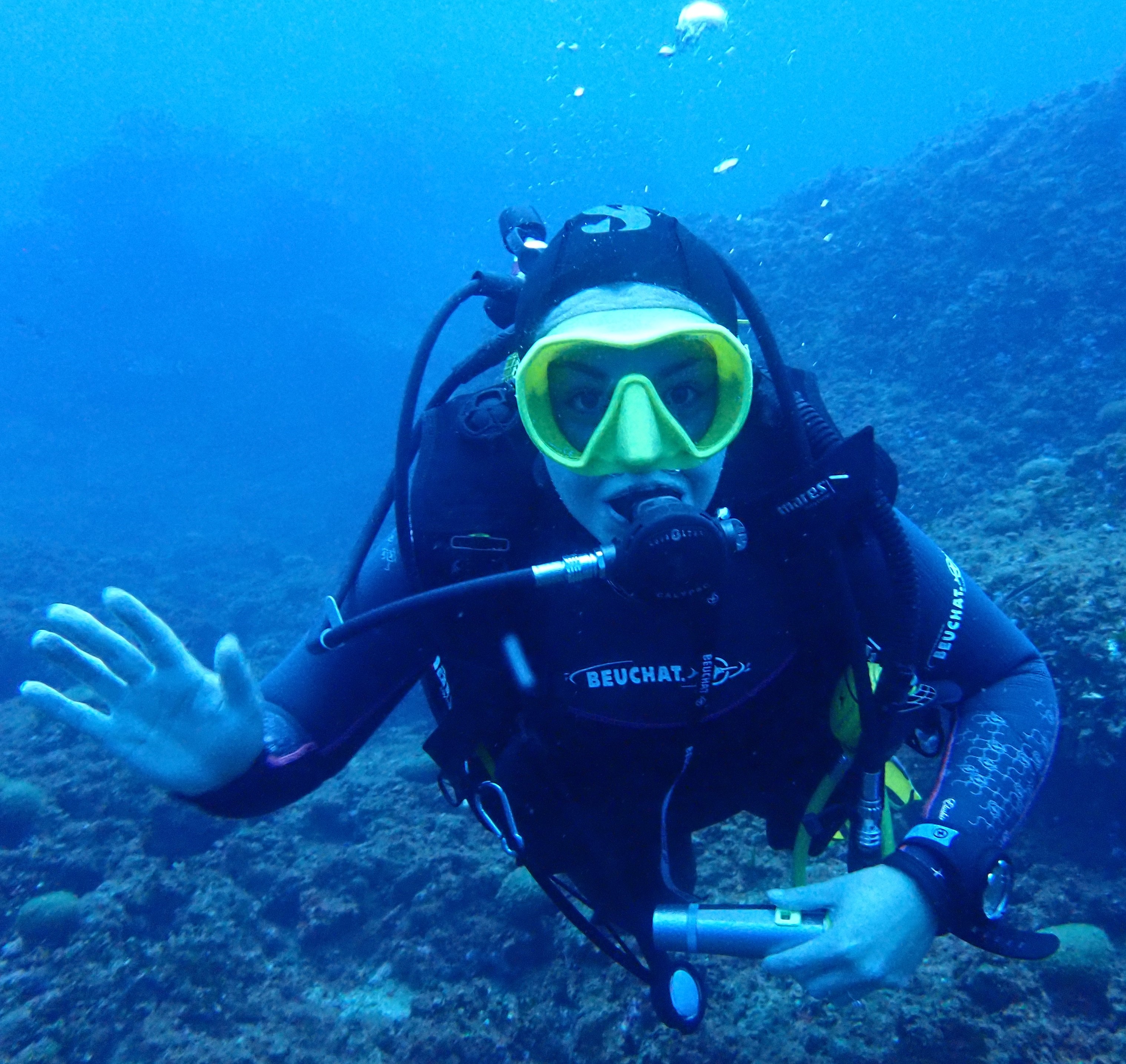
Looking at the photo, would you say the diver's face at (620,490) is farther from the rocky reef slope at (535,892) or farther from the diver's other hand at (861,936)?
the rocky reef slope at (535,892)

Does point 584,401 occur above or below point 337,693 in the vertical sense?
above

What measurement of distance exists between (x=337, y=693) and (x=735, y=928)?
57.6 inches

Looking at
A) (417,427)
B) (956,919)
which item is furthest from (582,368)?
(956,919)

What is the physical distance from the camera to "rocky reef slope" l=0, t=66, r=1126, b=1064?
3121 mm

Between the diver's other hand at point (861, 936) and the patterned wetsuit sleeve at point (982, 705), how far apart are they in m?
0.27

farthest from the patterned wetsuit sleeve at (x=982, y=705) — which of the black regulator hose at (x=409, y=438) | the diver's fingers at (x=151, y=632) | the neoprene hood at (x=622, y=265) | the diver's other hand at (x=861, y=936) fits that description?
the diver's fingers at (x=151, y=632)

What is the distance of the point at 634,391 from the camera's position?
186cm

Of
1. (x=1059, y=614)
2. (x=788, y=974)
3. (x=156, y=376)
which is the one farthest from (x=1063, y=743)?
(x=156, y=376)

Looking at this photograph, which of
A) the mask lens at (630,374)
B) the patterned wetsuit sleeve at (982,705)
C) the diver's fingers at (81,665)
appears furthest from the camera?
the mask lens at (630,374)

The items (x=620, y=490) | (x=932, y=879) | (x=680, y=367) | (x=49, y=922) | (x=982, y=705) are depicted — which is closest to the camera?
(x=932, y=879)

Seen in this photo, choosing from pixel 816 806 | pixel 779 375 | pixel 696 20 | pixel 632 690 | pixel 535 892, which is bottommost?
pixel 535 892

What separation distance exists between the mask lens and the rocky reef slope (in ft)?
9.66

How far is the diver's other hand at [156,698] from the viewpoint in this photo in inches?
63.3

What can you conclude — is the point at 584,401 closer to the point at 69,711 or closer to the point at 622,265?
the point at 622,265
